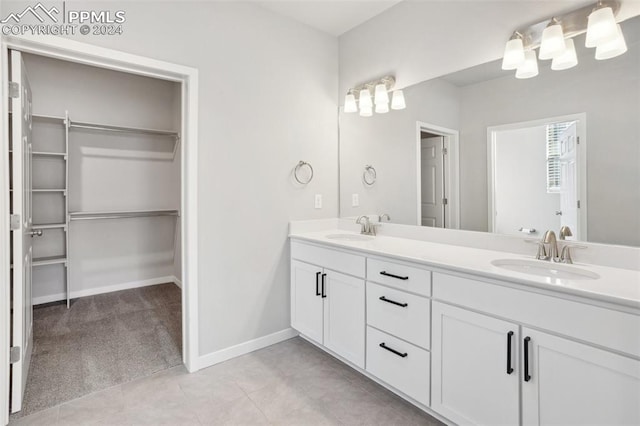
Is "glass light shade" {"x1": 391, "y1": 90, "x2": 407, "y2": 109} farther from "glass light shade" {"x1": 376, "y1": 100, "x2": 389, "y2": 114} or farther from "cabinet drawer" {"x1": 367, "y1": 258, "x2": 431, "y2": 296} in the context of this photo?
"cabinet drawer" {"x1": 367, "y1": 258, "x2": 431, "y2": 296}

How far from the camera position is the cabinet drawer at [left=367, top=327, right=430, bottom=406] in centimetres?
168

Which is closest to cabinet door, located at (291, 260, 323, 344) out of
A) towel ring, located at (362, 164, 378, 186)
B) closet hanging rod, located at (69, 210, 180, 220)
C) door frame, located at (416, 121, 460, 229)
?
towel ring, located at (362, 164, 378, 186)

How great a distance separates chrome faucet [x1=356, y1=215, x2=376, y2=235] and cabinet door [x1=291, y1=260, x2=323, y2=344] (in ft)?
1.80

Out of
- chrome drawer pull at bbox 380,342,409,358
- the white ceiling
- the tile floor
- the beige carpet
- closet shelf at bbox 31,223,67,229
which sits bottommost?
the tile floor

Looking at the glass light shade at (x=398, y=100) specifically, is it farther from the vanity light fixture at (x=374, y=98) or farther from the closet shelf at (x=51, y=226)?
the closet shelf at (x=51, y=226)

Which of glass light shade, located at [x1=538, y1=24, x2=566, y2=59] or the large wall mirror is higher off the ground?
glass light shade, located at [x1=538, y1=24, x2=566, y2=59]

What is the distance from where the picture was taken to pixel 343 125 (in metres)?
2.96

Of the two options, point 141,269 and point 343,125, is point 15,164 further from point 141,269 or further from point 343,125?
point 141,269

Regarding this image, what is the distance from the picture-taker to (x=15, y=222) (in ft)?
5.72

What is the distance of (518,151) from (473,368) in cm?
122

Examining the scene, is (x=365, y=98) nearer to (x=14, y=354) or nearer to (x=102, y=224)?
(x=14, y=354)

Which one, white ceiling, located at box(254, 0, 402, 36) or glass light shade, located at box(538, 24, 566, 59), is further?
white ceiling, located at box(254, 0, 402, 36)

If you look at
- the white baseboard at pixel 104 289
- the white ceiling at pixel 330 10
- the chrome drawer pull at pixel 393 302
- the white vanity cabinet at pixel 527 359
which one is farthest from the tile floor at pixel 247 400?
the white ceiling at pixel 330 10

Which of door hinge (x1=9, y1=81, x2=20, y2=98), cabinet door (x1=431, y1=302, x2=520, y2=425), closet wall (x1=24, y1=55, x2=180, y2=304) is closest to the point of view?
cabinet door (x1=431, y1=302, x2=520, y2=425)
